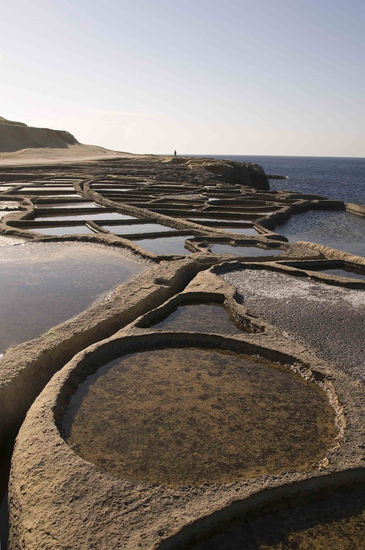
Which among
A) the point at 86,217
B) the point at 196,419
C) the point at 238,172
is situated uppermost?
the point at 238,172

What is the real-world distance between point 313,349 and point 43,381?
3094 mm

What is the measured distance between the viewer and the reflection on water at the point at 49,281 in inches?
236

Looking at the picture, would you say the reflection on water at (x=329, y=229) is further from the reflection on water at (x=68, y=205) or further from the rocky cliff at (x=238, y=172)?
the rocky cliff at (x=238, y=172)

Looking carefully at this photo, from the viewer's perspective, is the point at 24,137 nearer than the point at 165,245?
No

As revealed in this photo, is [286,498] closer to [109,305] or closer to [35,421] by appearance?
[35,421]

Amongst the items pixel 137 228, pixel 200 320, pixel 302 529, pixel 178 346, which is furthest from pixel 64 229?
pixel 302 529

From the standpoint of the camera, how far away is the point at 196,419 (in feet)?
12.8

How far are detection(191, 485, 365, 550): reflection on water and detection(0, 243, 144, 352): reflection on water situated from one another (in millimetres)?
3392

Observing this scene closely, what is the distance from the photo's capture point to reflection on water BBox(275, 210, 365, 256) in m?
14.0

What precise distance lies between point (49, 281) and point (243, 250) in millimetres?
4976

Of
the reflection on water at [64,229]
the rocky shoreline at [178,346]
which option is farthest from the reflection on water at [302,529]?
the reflection on water at [64,229]

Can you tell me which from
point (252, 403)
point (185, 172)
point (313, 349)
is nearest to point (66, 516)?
point (252, 403)

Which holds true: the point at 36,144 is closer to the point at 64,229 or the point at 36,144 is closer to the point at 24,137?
the point at 24,137

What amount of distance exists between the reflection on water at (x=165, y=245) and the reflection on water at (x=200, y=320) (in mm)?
3857
